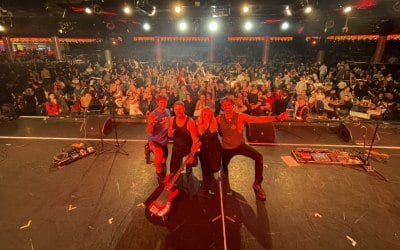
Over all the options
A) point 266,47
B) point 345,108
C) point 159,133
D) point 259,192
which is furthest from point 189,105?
point 266,47

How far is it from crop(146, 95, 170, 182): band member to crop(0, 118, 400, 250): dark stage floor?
0.51 m

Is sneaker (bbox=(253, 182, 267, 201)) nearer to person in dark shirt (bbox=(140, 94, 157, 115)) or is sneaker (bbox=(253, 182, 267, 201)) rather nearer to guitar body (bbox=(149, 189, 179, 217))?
guitar body (bbox=(149, 189, 179, 217))

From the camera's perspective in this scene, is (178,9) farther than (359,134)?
Yes

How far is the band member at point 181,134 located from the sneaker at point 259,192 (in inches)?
54.2

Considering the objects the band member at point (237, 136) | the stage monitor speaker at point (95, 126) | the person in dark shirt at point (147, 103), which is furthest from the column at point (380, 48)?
the stage monitor speaker at point (95, 126)

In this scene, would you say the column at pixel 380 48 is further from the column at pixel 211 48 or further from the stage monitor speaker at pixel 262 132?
the stage monitor speaker at pixel 262 132

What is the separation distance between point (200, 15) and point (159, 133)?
38.2 ft

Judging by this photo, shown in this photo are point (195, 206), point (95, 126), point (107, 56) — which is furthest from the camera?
point (107, 56)

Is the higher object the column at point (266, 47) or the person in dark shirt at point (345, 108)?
the column at point (266, 47)

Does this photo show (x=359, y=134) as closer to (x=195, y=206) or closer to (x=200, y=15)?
(x=195, y=206)

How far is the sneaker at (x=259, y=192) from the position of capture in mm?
4339

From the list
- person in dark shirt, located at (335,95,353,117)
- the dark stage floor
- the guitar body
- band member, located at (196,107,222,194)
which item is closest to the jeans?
band member, located at (196,107,222,194)

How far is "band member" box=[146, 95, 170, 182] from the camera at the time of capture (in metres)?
4.61

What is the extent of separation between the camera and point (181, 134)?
4.36 m
